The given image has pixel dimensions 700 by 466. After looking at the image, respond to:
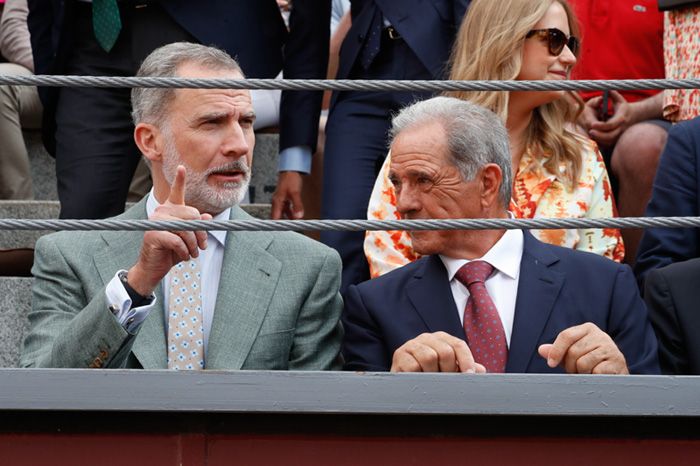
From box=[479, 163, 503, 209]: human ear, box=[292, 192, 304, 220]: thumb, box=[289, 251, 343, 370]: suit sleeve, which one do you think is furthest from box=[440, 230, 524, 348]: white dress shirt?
box=[292, 192, 304, 220]: thumb

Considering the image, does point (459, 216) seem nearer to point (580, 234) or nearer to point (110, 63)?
point (580, 234)

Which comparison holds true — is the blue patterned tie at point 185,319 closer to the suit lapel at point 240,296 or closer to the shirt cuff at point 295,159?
the suit lapel at point 240,296

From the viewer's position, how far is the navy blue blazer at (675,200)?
12.9 ft

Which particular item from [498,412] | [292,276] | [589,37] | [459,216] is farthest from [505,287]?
[589,37]

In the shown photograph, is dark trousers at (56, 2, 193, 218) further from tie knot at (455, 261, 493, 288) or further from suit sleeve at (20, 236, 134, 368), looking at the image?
tie knot at (455, 261, 493, 288)

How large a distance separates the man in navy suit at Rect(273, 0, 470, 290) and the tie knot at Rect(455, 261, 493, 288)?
1076 mm

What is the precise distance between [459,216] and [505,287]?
299mm

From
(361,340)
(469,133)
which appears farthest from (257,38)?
(361,340)

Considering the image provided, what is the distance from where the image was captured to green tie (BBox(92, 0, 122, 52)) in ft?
14.9

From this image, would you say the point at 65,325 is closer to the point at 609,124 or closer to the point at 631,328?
the point at 631,328

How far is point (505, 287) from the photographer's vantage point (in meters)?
3.57

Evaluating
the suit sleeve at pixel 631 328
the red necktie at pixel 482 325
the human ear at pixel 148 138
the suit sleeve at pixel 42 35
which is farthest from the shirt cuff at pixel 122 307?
the suit sleeve at pixel 42 35

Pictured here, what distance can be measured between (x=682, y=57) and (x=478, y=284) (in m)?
1.68

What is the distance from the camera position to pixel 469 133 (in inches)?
151
